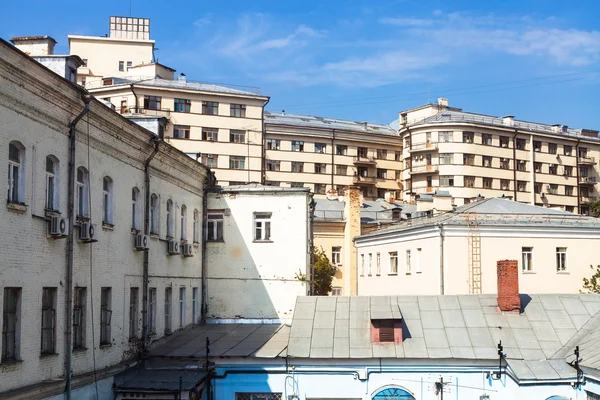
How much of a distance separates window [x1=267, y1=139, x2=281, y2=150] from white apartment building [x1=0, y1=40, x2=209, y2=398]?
48.6 metres

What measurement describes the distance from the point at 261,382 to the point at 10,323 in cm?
925

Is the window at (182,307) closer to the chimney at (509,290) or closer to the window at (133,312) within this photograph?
the window at (133,312)

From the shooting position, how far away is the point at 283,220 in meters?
31.6

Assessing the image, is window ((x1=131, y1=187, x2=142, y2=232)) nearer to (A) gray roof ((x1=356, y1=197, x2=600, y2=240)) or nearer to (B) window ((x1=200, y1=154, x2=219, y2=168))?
(A) gray roof ((x1=356, y1=197, x2=600, y2=240))

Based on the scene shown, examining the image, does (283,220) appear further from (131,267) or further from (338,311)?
(131,267)

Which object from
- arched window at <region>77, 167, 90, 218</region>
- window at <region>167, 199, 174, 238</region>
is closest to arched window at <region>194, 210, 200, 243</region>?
window at <region>167, 199, 174, 238</region>

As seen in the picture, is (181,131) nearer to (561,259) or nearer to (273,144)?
(273,144)

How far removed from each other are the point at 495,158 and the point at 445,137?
5745 mm

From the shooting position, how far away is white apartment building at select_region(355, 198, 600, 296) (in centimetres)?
3606

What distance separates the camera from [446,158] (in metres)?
76.3

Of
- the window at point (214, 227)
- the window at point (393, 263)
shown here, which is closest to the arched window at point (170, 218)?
the window at point (214, 227)

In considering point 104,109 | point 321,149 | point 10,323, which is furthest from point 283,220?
point 321,149

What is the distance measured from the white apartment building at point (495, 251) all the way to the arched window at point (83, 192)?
20624 millimetres

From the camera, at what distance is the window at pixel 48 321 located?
1708cm
